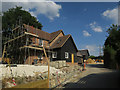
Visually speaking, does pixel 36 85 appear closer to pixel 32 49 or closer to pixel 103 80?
pixel 103 80

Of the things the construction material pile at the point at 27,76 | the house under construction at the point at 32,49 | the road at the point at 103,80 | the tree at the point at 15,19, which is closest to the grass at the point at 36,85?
the road at the point at 103,80

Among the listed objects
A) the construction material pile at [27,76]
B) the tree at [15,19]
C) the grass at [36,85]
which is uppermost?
the tree at [15,19]

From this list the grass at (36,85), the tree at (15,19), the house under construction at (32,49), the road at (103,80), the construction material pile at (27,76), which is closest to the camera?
the road at (103,80)

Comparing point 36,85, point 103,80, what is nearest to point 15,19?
point 36,85

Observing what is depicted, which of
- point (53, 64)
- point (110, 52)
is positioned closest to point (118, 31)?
point (110, 52)

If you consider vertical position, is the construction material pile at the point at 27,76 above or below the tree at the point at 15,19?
below

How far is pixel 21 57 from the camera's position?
16359 mm

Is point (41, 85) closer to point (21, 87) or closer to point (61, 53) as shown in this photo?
point (21, 87)

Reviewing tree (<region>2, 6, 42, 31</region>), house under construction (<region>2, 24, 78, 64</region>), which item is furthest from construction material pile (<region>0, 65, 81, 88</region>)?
tree (<region>2, 6, 42, 31</region>)

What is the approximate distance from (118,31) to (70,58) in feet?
62.8

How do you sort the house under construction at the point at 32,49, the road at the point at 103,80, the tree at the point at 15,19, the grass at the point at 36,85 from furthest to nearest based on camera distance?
the tree at the point at 15,19 → the house under construction at the point at 32,49 → the grass at the point at 36,85 → the road at the point at 103,80

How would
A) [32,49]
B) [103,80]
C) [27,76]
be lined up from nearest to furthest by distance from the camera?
1. [103,80]
2. [27,76]
3. [32,49]

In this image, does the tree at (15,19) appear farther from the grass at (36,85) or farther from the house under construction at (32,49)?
the grass at (36,85)

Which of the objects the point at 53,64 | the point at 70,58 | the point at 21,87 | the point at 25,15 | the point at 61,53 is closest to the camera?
the point at 21,87
